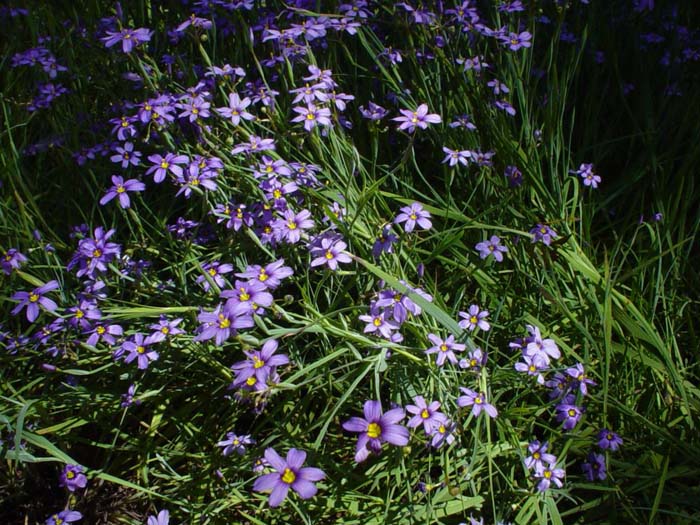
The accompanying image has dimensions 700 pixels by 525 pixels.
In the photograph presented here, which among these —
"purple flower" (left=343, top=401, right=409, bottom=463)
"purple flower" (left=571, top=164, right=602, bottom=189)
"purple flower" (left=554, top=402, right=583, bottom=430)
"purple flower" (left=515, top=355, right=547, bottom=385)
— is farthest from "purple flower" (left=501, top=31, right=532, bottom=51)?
"purple flower" (left=343, top=401, right=409, bottom=463)

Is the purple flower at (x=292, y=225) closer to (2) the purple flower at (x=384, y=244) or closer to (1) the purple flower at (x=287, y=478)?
(2) the purple flower at (x=384, y=244)

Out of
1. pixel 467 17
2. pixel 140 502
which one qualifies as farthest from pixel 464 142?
pixel 140 502

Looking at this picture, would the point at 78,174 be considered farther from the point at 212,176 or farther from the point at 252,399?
the point at 252,399

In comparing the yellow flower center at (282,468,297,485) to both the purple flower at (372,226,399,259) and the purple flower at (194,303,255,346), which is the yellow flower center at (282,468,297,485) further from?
the purple flower at (372,226,399,259)

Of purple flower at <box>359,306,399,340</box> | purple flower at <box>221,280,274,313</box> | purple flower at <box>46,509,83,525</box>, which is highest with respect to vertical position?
purple flower at <box>221,280,274,313</box>

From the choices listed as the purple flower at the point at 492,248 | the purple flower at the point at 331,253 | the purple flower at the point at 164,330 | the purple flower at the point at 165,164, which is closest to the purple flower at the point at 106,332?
the purple flower at the point at 164,330

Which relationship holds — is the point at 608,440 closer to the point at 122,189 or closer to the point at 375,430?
the point at 375,430
